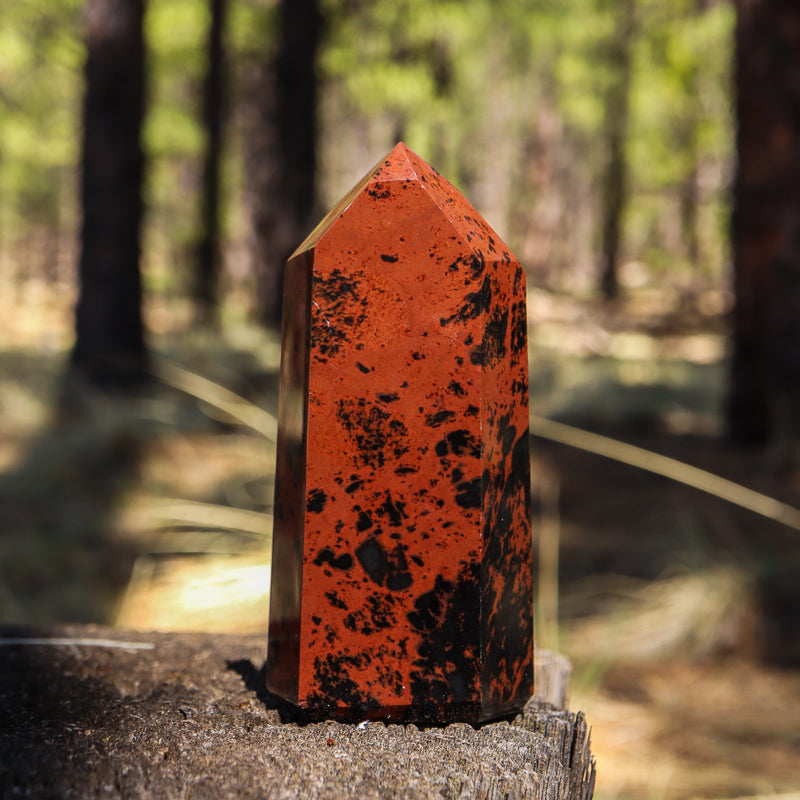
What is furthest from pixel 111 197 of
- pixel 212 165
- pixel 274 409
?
pixel 212 165

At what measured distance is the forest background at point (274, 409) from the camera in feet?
11.2

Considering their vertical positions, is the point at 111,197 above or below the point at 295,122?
below

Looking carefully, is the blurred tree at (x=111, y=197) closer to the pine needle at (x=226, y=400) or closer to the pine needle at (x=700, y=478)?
the pine needle at (x=226, y=400)

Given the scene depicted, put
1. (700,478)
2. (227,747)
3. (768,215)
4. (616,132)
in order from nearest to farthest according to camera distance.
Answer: (227,747), (700,478), (768,215), (616,132)

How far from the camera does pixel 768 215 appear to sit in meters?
5.39

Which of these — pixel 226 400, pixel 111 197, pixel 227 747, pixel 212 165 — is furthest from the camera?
pixel 212 165

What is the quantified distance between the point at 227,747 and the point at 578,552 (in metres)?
3.64

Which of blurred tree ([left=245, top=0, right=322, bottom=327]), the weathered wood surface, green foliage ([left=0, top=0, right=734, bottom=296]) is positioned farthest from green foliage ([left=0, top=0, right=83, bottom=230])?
the weathered wood surface

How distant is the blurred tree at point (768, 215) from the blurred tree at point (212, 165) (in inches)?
310

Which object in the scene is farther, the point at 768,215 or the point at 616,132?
the point at 616,132

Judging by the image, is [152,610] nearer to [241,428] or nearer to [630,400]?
[241,428]

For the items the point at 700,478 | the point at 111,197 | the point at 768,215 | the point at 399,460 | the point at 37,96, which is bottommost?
the point at 700,478

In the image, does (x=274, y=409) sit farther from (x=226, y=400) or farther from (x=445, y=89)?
(x=445, y=89)

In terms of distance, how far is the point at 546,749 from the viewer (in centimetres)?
117
